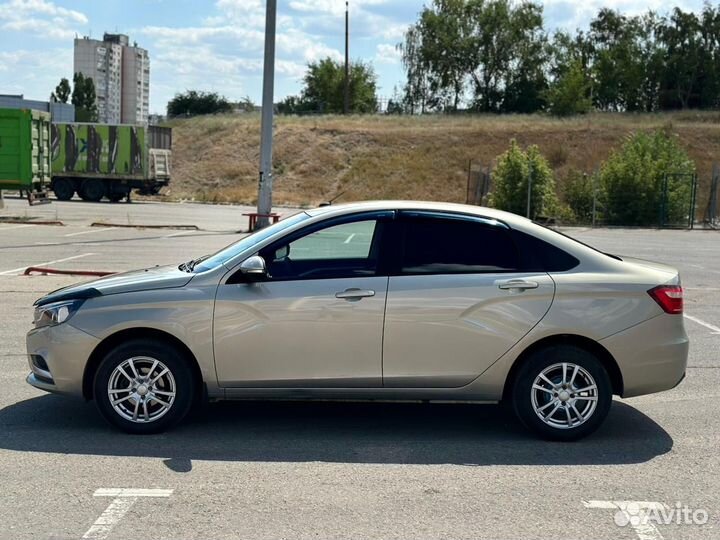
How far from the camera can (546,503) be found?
477cm

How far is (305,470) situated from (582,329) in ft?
6.84

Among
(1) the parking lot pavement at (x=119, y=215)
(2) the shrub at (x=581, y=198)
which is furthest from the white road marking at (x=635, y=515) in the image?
(2) the shrub at (x=581, y=198)

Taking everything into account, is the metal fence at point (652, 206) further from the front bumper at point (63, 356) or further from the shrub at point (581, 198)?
the front bumper at point (63, 356)

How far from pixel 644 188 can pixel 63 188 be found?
25.9m

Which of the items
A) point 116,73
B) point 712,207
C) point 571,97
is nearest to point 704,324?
point 712,207

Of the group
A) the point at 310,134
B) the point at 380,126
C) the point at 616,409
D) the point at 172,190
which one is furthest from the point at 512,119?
the point at 616,409

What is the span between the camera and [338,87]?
88.5 m

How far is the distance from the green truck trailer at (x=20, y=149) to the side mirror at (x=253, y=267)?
23679mm

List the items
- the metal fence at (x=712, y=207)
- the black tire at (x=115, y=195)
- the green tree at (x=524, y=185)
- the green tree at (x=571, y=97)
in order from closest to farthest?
1. the metal fence at (x=712, y=207)
2. the green tree at (x=524, y=185)
3. the black tire at (x=115, y=195)
4. the green tree at (x=571, y=97)

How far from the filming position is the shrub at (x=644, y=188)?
109 feet

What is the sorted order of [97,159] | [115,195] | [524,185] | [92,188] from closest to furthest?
[524,185], [97,159], [92,188], [115,195]

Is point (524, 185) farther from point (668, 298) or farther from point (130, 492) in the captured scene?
point (130, 492)

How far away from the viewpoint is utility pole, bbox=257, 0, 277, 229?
2138cm

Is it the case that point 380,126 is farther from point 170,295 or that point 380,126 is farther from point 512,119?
point 170,295
